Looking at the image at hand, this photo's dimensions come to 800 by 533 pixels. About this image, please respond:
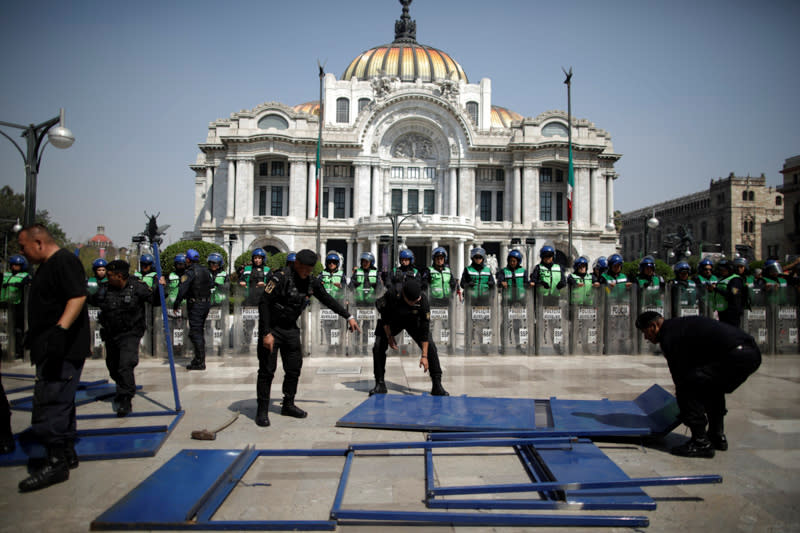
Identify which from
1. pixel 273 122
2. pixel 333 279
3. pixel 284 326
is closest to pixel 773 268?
pixel 333 279

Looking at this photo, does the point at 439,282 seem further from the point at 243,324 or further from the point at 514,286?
the point at 243,324

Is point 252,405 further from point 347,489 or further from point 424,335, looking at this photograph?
point 347,489

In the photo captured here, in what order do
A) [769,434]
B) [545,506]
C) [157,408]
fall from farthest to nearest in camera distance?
[157,408], [769,434], [545,506]

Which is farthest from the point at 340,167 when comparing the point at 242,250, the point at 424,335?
the point at 424,335

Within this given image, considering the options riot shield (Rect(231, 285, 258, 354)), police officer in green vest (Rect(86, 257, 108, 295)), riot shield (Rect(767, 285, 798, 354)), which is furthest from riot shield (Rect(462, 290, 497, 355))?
police officer in green vest (Rect(86, 257, 108, 295))

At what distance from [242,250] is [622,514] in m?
44.6

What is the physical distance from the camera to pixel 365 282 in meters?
11.4

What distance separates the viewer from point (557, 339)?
11281 mm

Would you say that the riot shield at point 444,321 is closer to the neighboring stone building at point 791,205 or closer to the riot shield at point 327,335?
the riot shield at point 327,335

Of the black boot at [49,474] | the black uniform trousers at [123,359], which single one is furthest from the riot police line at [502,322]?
the black boot at [49,474]

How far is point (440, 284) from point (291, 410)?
5.51m

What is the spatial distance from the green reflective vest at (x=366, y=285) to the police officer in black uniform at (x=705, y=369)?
6965mm

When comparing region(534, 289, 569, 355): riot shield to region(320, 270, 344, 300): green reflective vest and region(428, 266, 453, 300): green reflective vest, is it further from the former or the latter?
region(320, 270, 344, 300): green reflective vest

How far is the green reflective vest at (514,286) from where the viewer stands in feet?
36.8
